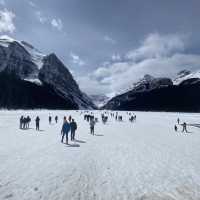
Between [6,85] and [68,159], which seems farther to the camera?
[6,85]

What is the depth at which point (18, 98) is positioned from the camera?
192 meters

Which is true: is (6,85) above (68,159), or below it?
above

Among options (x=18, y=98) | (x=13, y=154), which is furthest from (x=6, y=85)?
(x=13, y=154)

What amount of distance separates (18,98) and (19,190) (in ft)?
639

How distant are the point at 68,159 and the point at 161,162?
5.15 metres

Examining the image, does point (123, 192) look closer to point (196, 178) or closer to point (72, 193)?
point (72, 193)

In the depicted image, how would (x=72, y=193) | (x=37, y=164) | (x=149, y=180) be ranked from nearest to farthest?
(x=72, y=193), (x=149, y=180), (x=37, y=164)

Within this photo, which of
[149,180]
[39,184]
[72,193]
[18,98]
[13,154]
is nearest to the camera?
[72,193]

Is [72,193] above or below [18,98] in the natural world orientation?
below

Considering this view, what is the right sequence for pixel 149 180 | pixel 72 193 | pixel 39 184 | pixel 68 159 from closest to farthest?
pixel 72 193
pixel 39 184
pixel 149 180
pixel 68 159

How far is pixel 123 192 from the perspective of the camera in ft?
27.1

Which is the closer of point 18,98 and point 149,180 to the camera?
point 149,180

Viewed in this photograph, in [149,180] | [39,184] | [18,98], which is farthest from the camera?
[18,98]

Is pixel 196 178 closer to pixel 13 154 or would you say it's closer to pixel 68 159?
pixel 68 159
